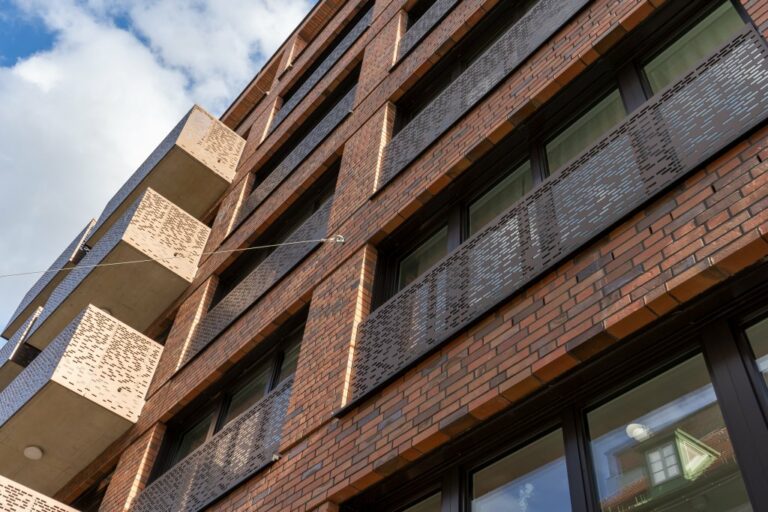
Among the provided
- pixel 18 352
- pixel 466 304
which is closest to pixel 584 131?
pixel 466 304

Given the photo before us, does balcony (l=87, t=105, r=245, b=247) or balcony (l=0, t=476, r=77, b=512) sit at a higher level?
balcony (l=87, t=105, r=245, b=247)

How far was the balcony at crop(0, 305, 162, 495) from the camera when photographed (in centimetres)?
1098

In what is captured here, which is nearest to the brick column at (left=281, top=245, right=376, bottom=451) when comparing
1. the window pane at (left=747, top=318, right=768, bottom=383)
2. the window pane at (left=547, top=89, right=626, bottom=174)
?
the window pane at (left=547, top=89, right=626, bottom=174)

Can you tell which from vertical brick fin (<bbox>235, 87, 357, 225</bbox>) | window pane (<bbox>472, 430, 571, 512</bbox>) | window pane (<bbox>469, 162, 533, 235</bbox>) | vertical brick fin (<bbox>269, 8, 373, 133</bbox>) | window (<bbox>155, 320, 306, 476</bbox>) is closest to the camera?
window pane (<bbox>472, 430, 571, 512</bbox>)

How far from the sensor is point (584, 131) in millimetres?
7367

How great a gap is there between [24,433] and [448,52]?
8.28 m

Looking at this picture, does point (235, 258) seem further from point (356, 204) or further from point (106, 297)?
point (356, 204)

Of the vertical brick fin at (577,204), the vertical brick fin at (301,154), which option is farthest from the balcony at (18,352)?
the vertical brick fin at (577,204)

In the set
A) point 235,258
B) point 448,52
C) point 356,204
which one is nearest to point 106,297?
point 235,258

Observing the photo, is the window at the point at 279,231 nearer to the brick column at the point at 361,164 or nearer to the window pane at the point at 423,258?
the brick column at the point at 361,164

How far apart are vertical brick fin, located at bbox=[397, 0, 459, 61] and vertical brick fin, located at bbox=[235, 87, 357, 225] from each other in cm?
121

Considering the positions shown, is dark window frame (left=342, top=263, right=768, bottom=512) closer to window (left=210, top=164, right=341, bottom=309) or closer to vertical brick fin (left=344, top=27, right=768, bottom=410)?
vertical brick fin (left=344, top=27, right=768, bottom=410)

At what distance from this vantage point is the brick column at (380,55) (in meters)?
12.6

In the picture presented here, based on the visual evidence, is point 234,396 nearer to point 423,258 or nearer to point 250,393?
point 250,393
